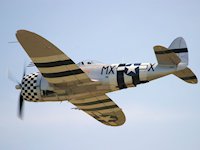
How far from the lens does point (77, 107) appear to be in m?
21.8

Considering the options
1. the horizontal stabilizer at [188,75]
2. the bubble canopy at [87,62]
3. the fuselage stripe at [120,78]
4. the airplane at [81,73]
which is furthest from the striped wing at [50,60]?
the horizontal stabilizer at [188,75]

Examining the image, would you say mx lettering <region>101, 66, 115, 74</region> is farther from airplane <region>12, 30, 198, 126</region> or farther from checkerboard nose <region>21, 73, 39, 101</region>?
checkerboard nose <region>21, 73, 39, 101</region>

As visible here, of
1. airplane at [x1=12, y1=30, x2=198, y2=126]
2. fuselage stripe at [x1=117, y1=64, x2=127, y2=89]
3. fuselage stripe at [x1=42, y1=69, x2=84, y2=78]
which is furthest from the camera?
fuselage stripe at [x1=117, y1=64, x2=127, y2=89]

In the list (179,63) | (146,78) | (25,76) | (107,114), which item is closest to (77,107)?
(107,114)

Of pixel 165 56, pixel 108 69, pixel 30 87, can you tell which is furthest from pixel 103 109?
pixel 165 56

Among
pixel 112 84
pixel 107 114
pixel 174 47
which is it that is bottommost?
pixel 107 114

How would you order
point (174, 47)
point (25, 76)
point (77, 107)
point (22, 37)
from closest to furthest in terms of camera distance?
point (22, 37) → point (174, 47) → point (25, 76) → point (77, 107)

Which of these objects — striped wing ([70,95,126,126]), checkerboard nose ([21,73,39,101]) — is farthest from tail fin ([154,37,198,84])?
checkerboard nose ([21,73,39,101])

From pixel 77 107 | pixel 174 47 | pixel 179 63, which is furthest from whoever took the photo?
pixel 77 107

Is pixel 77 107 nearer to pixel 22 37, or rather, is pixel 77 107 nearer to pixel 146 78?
pixel 146 78

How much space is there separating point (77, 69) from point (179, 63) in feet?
13.7

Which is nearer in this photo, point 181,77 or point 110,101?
point 181,77

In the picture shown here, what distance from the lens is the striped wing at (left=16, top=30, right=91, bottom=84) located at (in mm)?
15889

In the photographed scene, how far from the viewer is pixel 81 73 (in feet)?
57.7
